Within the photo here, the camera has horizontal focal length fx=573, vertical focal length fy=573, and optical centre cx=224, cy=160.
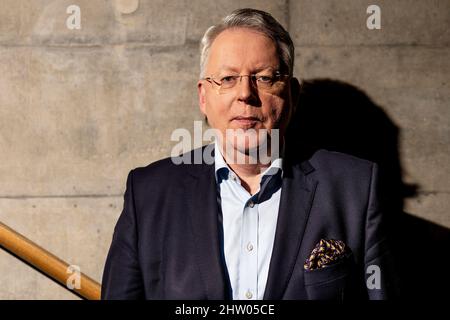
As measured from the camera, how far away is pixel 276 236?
83.9 inches

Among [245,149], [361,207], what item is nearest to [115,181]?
[245,149]

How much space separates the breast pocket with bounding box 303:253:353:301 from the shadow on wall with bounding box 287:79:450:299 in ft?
2.27

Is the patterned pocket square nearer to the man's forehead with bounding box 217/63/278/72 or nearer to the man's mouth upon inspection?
the man's mouth

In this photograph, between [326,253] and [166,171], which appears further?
[166,171]

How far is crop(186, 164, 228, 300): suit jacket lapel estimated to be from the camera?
2098 millimetres

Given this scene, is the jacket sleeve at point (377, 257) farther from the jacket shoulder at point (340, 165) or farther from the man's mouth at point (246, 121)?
the man's mouth at point (246, 121)

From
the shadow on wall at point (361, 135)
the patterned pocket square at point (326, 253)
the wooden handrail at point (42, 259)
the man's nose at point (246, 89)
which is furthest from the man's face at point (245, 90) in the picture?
the wooden handrail at point (42, 259)

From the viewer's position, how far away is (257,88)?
213cm

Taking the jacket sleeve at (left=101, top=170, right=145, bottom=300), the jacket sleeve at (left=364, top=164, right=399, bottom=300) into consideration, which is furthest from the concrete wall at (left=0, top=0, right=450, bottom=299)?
the jacket sleeve at (left=364, top=164, right=399, bottom=300)

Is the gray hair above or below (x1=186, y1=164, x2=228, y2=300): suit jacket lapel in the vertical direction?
above

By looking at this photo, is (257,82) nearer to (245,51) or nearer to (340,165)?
(245,51)

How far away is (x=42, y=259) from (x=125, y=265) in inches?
20.6

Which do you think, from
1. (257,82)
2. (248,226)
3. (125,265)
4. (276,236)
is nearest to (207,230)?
(248,226)

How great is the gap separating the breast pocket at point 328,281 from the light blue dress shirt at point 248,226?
17cm
